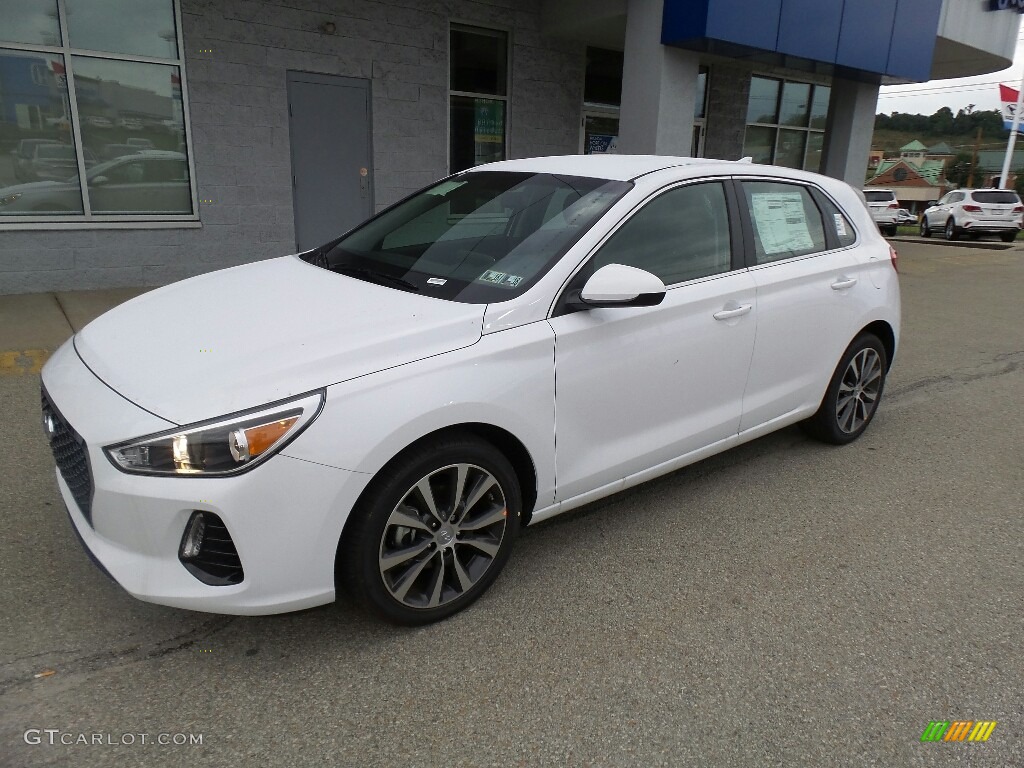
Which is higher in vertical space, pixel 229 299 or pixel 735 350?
pixel 229 299

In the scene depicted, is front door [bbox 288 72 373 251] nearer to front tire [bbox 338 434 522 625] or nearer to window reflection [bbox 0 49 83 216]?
window reflection [bbox 0 49 83 216]

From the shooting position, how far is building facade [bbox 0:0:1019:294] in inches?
314

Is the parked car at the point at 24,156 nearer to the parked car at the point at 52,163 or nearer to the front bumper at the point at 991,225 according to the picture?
the parked car at the point at 52,163

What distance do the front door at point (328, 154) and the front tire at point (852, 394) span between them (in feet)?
22.5

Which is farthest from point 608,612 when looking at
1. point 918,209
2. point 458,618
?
point 918,209

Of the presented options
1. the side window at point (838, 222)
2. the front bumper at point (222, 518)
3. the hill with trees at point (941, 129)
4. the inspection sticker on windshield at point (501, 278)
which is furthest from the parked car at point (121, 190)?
the hill with trees at point (941, 129)

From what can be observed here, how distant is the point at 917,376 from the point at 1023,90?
3024 cm

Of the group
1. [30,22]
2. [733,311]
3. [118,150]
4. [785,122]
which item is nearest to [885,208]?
[785,122]

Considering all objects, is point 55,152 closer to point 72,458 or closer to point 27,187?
point 27,187

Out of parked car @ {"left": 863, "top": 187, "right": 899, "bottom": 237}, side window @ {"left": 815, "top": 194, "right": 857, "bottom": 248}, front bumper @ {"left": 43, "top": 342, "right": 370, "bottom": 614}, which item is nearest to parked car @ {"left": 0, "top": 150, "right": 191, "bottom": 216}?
front bumper @ {"left": 43, "top": 342, "right": 370, "bottom": 614}

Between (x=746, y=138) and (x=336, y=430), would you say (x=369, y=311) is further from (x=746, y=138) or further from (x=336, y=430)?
(x=746, y=138)

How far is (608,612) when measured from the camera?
9.69ft

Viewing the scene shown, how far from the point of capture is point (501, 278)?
305 centimetres

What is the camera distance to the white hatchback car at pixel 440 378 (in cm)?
234
